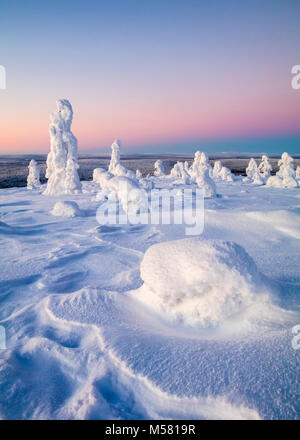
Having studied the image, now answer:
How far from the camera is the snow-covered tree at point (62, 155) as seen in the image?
20.6 m

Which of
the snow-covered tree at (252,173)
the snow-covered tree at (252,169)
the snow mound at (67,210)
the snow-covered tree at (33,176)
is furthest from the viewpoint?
the snow-covered tree at (252,169)

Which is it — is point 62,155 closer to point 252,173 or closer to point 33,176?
point 33,176

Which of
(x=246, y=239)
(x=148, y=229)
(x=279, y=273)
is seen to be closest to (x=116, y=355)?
(x=279, y=273)

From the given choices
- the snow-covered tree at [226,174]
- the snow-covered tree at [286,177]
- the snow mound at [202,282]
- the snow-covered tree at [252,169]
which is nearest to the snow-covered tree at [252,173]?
the snow-covered tree at [252,169]

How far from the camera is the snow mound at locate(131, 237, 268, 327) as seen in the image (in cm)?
269

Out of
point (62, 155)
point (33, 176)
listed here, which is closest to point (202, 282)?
point (62, 155)

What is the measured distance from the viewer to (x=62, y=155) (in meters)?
21.3

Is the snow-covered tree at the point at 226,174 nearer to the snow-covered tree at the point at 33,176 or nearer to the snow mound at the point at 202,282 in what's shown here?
the snow-covered tree at the point at 33,176

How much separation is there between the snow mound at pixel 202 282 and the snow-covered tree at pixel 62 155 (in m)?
19.5

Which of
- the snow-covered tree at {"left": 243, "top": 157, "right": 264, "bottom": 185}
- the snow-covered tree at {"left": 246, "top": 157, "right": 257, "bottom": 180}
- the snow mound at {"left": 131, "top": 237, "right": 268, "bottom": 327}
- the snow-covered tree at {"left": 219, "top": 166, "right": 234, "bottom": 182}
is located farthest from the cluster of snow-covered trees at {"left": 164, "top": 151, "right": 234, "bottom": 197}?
the snow mound at {"left": 131, "top": 237, "right": 268, "bottom": 327}

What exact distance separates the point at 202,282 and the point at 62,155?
21.5 meters

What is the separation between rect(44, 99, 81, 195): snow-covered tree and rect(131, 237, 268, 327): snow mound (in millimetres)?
19526

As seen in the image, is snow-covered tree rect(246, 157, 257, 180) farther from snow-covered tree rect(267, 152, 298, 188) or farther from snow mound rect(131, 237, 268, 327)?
snow mound rect(131, 237, 268, 327)
